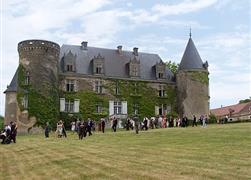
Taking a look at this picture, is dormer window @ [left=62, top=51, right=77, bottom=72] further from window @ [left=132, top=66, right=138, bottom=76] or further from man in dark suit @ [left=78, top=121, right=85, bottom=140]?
man in dark suit @ [left=78, top=121, right=85, bottom=140]

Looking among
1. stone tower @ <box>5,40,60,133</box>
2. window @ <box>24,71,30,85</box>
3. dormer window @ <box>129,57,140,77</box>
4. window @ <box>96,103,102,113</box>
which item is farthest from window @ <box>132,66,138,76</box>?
window @ <box>24,71,30,85</box>

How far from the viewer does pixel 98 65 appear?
65.0 m

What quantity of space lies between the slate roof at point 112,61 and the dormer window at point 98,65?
0.77 meters

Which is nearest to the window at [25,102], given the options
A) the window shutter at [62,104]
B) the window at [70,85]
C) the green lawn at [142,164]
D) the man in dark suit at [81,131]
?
the window shutter at [62,104]

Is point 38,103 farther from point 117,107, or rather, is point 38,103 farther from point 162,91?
point 162,91

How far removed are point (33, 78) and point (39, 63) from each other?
2121 mm

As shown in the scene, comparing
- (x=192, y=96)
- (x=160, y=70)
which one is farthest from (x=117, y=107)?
(x=192, y=96)

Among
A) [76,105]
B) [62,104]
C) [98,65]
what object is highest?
[98,65]

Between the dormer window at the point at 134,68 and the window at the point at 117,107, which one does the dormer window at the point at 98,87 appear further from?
the dormer window at the point at 134,68

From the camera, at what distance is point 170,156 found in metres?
18.7

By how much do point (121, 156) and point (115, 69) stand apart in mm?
47263

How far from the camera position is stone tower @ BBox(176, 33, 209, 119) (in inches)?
2613

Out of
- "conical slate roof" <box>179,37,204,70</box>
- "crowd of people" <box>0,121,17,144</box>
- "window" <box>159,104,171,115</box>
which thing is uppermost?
"conical slate roof" <box>179,37,204,70</box>

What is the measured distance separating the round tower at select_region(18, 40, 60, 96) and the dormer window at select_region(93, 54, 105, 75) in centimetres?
698
